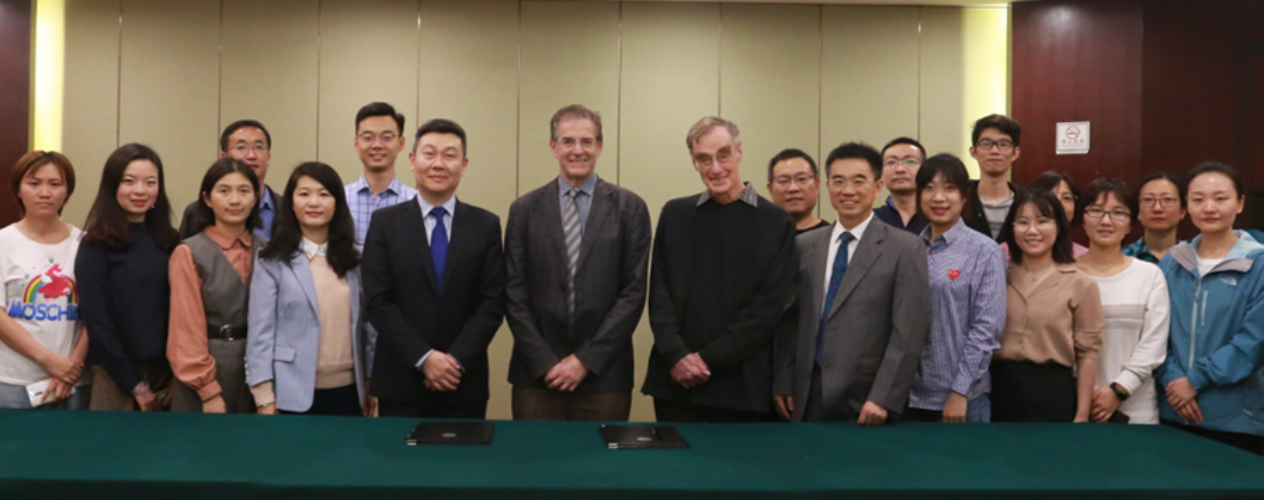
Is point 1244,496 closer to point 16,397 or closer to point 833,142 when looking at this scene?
point 16,397

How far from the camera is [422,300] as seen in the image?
9.04 ft

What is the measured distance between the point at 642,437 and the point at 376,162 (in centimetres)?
223

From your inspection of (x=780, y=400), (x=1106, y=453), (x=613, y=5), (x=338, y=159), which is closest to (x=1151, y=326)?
(x=1106, y=453)

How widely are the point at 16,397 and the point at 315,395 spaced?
1081 millimetres

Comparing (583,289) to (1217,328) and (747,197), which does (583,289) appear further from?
(1217,328)

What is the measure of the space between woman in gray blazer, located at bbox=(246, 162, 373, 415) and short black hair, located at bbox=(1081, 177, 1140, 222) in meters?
2.82

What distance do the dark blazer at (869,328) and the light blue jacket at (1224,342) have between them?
1115 millimetres

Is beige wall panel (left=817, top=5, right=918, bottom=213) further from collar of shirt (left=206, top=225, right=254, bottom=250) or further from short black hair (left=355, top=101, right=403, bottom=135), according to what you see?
collar of shirt (left=206, top=225, right=254, bottom=250)

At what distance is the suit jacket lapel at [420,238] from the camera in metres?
2.76

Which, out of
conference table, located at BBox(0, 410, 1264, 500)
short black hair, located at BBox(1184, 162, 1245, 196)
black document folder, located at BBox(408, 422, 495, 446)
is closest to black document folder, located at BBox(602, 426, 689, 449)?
conference table, located at BBox(0, 410, 1264, 500)

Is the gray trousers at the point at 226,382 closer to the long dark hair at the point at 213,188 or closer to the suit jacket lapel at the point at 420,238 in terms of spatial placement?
the long dark hair at the point at 213,188

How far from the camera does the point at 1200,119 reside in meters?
5.14

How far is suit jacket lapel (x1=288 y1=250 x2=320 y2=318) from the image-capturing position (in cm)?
272

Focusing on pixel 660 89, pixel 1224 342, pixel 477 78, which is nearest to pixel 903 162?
pixel 1224 342
